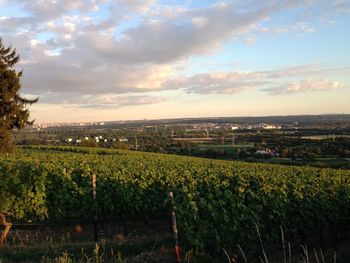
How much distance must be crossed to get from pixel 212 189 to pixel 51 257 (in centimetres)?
431

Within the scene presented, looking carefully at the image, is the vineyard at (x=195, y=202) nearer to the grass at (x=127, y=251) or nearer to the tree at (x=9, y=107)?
the grass at (x=127, y=251)

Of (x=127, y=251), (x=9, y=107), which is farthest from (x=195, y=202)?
(x=9, y=107)

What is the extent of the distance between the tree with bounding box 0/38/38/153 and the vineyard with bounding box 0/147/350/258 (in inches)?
1241

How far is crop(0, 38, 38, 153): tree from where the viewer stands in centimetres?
4441

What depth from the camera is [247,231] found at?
10211 millimetres

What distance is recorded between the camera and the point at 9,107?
45.2 meters

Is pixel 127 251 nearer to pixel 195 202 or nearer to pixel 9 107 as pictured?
pixel 195 202

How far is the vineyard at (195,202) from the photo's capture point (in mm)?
10055

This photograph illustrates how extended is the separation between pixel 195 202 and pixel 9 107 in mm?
39783

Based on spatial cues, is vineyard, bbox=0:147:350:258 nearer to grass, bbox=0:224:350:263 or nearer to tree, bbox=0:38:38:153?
grass, bbox=0:224:350:263

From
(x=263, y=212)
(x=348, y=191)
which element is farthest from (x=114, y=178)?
(x=348, y=191)

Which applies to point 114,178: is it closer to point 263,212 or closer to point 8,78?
point 263,212

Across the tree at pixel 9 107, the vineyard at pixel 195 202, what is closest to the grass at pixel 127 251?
the vineyard at pixel 195 202

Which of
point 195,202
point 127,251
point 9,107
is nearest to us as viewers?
point 195,202
